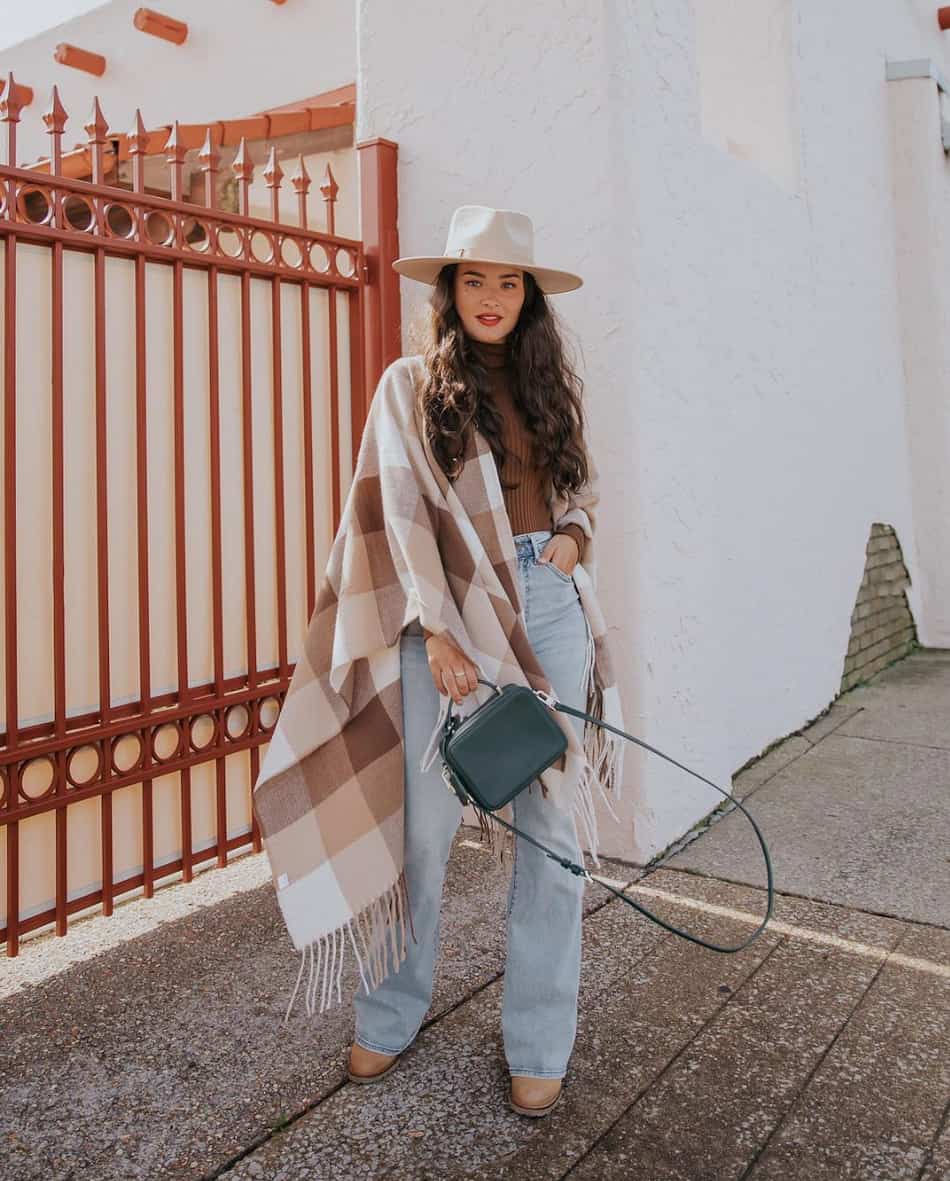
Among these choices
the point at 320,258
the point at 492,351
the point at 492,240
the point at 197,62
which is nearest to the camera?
the point at 492,240

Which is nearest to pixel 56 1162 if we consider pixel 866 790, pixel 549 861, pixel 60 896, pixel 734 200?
pixel 60 896

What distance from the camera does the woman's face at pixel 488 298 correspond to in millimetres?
2402

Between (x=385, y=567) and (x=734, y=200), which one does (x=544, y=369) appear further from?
(x=734, y=200)

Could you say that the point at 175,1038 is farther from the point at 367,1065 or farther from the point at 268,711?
the point at 268,711

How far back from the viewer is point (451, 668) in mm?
2166

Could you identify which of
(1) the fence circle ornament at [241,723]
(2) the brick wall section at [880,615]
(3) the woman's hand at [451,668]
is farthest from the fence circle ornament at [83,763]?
(2) the brick wall section at [880,615]

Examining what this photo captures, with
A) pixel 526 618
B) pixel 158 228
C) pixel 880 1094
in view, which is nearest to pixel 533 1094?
pixel 880 1094

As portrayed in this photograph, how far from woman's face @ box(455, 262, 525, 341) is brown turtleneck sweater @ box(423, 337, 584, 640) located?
4cm

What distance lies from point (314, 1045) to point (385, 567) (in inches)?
46.8

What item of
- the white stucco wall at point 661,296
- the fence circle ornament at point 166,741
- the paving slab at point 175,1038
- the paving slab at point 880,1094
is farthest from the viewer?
the white stucco wall at point 661,296

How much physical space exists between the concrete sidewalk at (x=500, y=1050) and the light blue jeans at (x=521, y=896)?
0.44ft

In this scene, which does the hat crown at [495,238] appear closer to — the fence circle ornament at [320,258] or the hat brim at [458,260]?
the hat brim at [458,260]

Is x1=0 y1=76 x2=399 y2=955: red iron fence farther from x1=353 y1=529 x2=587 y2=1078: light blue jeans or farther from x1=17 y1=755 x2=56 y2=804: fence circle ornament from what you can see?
x1=353 y1=529 x2=587 y2=1078: light blue jeans

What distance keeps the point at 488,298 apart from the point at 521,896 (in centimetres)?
137
